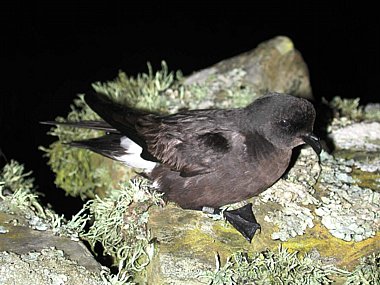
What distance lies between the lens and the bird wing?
3.71 meters

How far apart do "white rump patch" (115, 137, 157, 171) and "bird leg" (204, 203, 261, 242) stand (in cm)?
59

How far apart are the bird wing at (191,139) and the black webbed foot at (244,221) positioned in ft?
0.90

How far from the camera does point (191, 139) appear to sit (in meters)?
3.79

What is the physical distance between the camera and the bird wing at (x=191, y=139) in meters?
3.71

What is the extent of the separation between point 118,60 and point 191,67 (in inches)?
34.5

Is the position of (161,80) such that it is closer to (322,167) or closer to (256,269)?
(322,167)

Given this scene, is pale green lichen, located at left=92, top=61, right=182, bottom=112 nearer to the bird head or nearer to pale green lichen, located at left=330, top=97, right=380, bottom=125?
pale green lichen, located at left=330, top=97, right=380, bottom=125

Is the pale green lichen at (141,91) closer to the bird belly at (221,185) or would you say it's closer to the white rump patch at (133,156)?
the white rump patch at (133,156)

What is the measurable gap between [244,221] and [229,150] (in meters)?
0.39

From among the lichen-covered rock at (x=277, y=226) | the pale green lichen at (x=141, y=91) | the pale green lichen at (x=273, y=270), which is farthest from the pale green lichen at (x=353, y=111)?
the pale green lichen at (x=273, y=270)

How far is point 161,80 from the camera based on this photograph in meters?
5.39

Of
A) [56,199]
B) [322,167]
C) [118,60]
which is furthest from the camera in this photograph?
[118,60]

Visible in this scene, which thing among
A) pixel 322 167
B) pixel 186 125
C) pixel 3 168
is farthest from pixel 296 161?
pixel 3 168

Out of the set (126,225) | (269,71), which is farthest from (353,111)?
(126,225)
